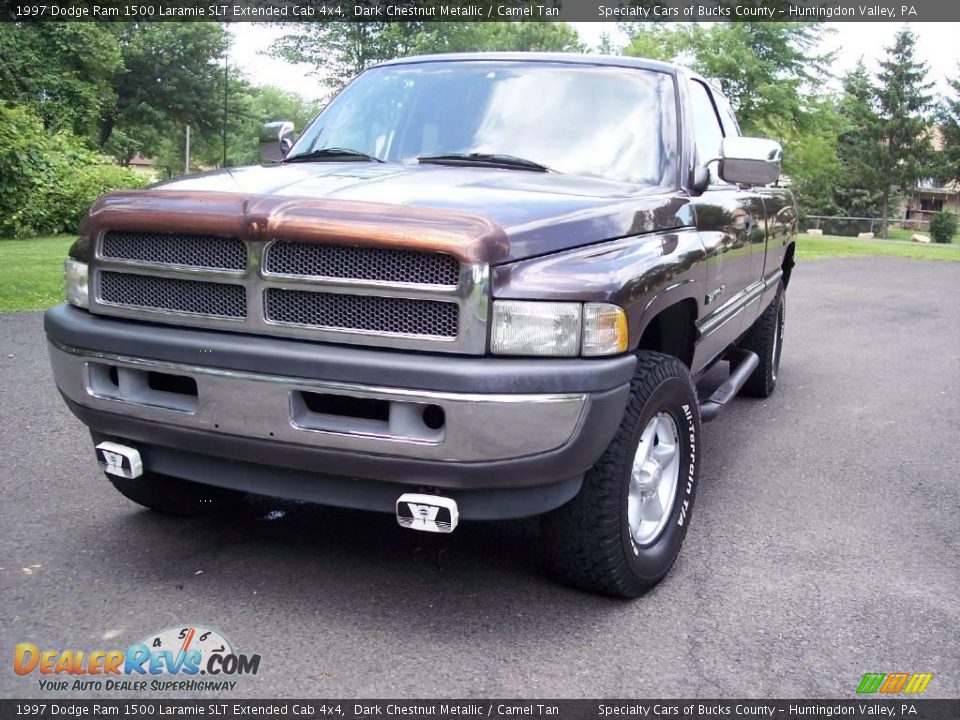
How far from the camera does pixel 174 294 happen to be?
3143 mm

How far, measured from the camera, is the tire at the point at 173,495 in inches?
147

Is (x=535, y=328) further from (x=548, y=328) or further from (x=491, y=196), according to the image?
(x=491, y=196)

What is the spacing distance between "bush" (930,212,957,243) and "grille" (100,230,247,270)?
38208mm

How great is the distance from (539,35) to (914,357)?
32.5 meters

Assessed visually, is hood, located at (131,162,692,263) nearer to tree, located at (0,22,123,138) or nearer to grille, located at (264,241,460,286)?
grille, located at (264,241,460,286)

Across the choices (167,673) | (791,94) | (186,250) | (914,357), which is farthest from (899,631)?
(791,94)

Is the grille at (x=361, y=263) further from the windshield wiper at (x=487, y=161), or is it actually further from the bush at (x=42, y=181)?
the bush at (x=42, y=181)

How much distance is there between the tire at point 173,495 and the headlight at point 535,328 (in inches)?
61.2

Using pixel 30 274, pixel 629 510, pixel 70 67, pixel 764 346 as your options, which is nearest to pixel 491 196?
pixel 629 510

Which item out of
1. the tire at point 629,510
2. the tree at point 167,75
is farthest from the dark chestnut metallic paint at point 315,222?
the tree at point 167,75

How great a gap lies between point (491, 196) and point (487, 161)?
815 mm

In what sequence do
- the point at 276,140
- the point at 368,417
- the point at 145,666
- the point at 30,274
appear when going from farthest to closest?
the point at 30,274
the point at 276,140
the point at 368,417
the point at 145,666

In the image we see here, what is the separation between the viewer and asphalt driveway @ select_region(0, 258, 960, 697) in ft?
9.36

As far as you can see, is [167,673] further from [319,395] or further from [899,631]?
[899,631]
